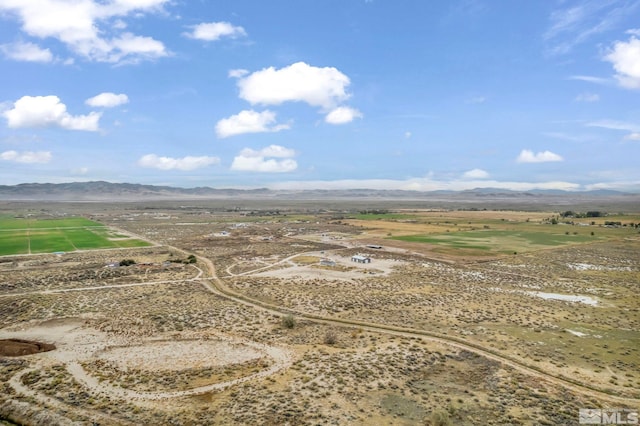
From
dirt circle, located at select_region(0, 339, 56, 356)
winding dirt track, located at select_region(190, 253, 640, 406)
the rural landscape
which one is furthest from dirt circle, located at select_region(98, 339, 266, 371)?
winding dirt track, located at select_region(190, 253, 640, 406)

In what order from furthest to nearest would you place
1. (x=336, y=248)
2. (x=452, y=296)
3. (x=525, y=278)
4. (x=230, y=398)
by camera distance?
1. (x=336, y=248)
2. (x=525, y=278)
3. (x=452, y=296)
4. (x=230, y=398)

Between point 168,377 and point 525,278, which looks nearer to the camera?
point 168,377

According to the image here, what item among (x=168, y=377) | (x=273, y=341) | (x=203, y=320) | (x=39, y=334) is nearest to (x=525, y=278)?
(x=273, y=341)

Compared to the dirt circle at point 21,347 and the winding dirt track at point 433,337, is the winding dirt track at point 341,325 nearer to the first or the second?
the winding dirt track at point 433,337

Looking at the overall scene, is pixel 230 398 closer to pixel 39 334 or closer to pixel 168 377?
pixel 168 377

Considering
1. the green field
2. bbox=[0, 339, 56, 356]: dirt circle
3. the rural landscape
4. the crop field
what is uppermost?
the crop field

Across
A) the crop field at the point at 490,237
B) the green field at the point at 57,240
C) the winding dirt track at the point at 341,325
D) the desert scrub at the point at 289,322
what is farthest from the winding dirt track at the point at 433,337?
the green field at the point at 57,240

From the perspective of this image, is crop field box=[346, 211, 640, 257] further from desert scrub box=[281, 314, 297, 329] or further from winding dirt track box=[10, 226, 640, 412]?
desert scrub box=[281, 314, 297, 329]

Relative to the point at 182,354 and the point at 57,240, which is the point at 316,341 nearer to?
the point at 182,354
